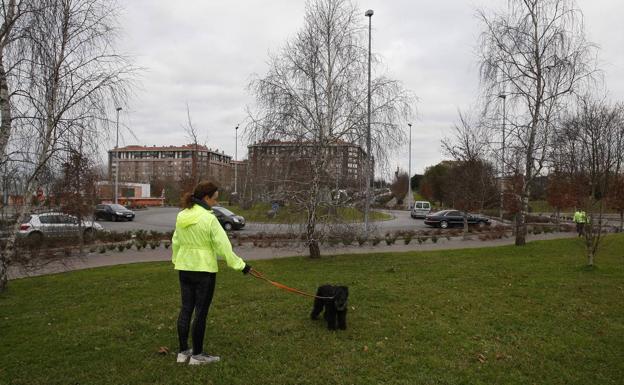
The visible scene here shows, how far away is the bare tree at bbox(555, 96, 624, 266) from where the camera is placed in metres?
14.7

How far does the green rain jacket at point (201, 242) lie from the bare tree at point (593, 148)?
992 centimetres

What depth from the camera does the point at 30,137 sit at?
7.41m

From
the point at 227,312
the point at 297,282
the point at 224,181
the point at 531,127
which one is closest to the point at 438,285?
the point at 297,282

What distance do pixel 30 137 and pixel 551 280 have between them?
10.5m

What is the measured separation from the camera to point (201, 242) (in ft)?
13.4

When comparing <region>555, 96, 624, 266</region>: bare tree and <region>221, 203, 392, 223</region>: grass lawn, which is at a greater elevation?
<region>555, 96, 624, 266</region>: bare tree

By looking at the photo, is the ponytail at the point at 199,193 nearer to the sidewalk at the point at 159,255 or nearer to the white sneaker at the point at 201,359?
the white sneaker at the point at 201,359

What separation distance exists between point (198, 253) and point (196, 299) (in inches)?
19.2

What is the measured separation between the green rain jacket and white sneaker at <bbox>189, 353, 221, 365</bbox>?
0.94 meters

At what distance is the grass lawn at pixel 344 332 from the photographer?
416 centimetres

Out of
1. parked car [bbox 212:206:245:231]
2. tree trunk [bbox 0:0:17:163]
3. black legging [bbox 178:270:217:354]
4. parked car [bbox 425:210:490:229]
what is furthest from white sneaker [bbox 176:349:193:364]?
parked car [bbox 425:210:490:229]

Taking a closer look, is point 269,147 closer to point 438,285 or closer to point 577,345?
point 438,285

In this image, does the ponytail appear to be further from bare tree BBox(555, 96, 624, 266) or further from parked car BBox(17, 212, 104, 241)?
parked car BBox(17, 212, 104, 241)

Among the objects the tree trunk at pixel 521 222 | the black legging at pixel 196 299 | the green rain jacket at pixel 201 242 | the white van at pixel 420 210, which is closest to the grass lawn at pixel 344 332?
the black legging at pixel 196 299
